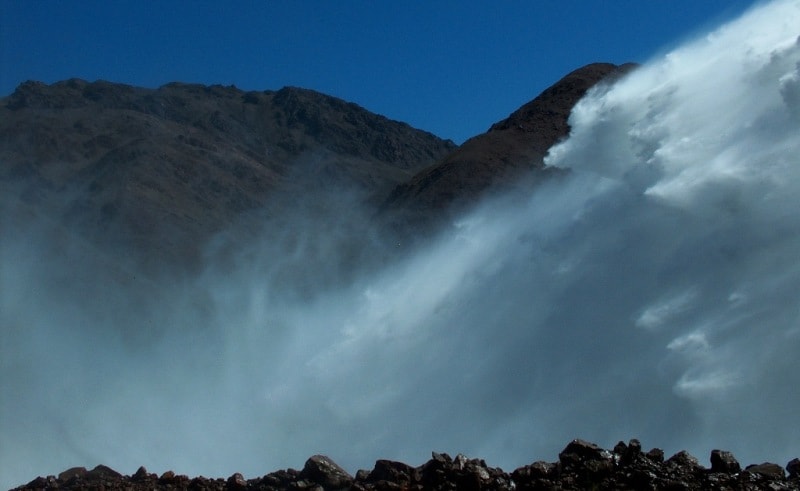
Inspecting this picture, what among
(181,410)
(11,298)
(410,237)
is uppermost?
(410,237)

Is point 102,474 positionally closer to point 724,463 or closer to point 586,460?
point 586,460

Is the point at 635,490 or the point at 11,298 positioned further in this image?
the point at 11,298

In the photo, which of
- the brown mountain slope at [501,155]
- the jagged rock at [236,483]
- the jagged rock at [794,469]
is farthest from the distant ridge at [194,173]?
the jagged rock at [236,483]

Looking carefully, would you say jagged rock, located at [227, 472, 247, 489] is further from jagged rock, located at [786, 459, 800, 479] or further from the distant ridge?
the distant ridge

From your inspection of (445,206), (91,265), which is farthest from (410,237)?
(91,265)

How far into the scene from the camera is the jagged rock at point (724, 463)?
496 inches

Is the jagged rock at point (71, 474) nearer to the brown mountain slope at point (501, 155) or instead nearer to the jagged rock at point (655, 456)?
the jagged rock at point (655, 456)

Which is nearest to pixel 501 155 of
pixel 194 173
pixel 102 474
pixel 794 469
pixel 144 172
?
pixel 144 172

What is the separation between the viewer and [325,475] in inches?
524

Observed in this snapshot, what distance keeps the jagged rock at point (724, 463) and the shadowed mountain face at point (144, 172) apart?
99.2 meters

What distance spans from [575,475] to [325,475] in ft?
11.9

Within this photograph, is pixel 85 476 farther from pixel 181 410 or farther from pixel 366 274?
pixel 366 274

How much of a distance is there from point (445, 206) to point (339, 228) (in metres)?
16.5

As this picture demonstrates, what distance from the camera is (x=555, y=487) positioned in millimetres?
12172
